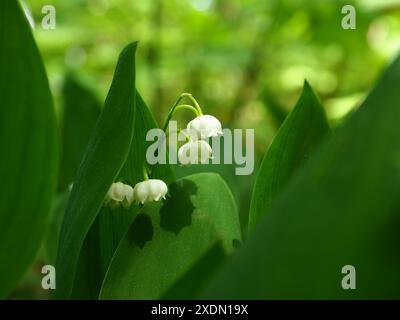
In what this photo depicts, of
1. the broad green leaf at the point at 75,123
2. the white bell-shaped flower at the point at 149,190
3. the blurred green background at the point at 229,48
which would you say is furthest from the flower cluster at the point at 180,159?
the blurred green background at the point at 229,48

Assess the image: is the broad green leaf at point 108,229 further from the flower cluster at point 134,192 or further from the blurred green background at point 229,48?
the blurred green background at point 229,48

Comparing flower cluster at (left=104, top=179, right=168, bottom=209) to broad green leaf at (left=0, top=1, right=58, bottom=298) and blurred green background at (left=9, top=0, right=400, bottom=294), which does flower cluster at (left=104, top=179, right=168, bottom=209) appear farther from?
blurred green background at (left=9, top=0, right=400, bottom=294)

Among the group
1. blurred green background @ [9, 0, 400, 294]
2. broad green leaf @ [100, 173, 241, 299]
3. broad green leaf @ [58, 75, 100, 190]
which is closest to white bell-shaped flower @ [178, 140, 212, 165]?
broad green leaf @ [100, 173, 241, 299]

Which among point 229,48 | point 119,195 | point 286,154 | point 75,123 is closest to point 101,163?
point 119,195

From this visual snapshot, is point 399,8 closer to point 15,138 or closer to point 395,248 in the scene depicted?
point 15,138

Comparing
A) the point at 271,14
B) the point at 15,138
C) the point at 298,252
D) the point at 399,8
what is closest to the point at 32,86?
the point at 15,138
